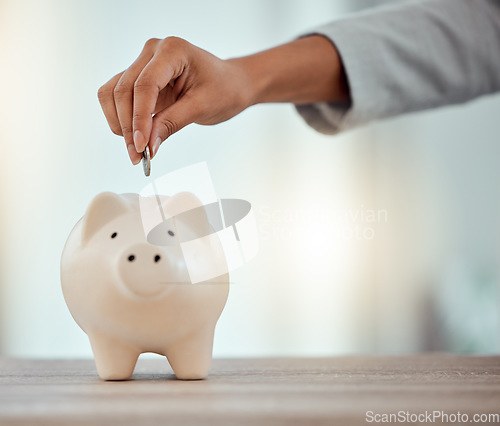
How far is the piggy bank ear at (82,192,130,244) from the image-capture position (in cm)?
62

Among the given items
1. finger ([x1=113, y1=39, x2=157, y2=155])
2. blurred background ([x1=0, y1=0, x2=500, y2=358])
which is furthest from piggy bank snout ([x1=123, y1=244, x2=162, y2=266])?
blurred background ([x1=0, y1=0, x2=500, y2=358])

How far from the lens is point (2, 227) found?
203 cm

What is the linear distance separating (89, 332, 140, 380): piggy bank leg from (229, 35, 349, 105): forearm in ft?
1.13

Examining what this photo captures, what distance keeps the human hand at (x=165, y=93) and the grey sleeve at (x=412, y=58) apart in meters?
0.23

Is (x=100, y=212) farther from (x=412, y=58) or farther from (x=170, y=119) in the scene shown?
(x=412, y=58)

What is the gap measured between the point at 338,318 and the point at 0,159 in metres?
1.23

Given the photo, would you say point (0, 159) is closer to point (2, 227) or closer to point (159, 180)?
point (2, 227)

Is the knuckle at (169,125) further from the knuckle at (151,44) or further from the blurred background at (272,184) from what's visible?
the blurred background at (272,184)

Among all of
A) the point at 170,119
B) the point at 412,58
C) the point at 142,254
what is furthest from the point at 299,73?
the point at 142,254

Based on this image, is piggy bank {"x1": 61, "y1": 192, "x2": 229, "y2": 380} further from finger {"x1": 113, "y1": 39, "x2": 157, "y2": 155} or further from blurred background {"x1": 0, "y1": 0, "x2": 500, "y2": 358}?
blurred background {"x1": 0, "y1": 0, "x2": 500, "y2": 358}

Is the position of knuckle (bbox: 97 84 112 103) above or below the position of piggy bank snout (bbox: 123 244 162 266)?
above

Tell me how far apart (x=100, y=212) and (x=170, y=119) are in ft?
0.37

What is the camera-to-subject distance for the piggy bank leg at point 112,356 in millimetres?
626

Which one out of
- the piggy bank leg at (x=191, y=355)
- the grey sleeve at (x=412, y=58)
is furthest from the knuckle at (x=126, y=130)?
the grey sleeve at (x=412, y=58)
